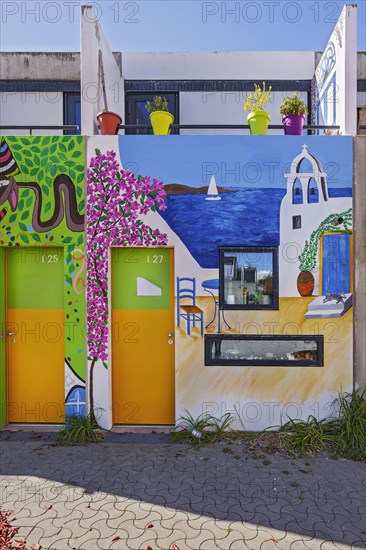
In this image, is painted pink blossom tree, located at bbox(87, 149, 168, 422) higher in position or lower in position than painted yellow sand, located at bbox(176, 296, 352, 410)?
higher

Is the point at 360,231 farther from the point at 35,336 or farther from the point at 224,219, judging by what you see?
the point at 35,336

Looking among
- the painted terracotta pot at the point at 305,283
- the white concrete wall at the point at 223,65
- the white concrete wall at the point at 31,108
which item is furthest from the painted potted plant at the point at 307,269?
the white concrete wall at the point at 31,108

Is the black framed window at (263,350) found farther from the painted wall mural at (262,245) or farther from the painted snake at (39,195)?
the painted snake at (39,195)

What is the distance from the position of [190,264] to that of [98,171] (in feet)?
5.62

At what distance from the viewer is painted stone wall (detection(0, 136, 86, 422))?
4117mm

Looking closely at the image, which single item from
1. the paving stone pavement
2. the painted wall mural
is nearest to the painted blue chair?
the painted wall mural

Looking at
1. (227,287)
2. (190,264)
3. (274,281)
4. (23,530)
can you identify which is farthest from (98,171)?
(23,530)

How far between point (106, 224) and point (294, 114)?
2.93 meters

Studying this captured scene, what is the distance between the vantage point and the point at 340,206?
4.07 m

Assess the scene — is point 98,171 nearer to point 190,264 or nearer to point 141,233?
point 141,233

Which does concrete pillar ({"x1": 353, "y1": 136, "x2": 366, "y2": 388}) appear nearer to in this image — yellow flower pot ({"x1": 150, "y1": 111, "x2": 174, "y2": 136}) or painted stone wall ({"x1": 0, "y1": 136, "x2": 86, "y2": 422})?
yellow flower pot ({"x1": 150, "y1": 111, "x2": 174, "y2": 136})

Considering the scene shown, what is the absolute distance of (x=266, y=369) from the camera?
4.09 meters

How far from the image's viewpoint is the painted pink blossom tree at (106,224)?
411 cm

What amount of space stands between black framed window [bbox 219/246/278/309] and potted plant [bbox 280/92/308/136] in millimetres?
1711
